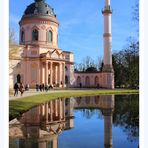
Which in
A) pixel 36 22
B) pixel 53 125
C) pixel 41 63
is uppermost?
pixel 36 22

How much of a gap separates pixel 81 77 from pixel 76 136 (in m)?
34.5

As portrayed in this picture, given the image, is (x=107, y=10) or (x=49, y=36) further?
(x=107, y=10)

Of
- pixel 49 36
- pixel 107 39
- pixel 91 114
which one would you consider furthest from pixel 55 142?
pixel 107 39

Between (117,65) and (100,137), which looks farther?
(117,65)

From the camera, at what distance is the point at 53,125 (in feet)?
23.2

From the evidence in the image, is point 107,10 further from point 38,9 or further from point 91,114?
point 91,114

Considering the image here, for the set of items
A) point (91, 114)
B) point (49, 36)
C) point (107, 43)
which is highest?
point (49, 36)

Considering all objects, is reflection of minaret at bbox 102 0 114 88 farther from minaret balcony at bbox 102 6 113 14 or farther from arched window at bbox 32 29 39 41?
arched window at bbox 32 29 39 41

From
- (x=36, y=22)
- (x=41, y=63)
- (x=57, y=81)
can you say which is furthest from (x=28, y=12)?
(x=57, y=81)

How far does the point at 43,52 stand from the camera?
108 ft

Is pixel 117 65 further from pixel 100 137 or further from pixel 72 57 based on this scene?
pixel 100 137

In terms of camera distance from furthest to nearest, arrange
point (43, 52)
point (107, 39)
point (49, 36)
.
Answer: point (107, 39), point (49, 36), point (43, 52)

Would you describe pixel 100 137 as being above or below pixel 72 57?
below

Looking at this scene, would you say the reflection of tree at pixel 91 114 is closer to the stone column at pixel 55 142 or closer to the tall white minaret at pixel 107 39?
the stone column at pixel 55 142
